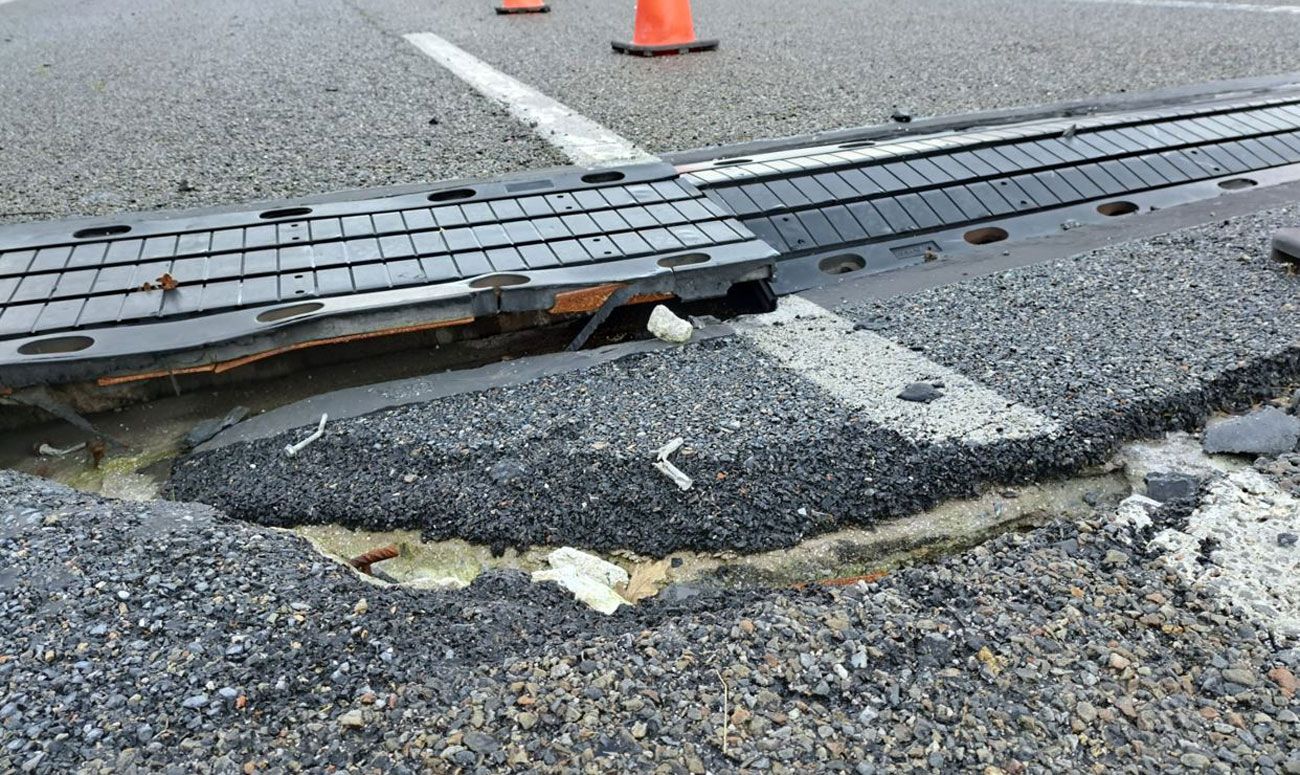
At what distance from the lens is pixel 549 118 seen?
479 centimetres

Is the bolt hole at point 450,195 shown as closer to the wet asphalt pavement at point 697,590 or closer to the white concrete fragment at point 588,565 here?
the wet asphalt pavement at point 697,590

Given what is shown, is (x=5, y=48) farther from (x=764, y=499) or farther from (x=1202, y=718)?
(x=1202, y=718)

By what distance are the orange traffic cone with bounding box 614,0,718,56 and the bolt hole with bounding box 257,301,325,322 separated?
4.89 m

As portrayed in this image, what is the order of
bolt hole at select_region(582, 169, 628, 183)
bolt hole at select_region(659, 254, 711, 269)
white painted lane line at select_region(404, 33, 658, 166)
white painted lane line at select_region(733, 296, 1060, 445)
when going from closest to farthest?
1. white painted lane line at select_region(733, 296, 1060, 445)
2. bolt hole at select_region(659, 254, 711, 269)
3. bolt hole at select_region(582, 169, 628, 183)
4. white painted lane line at select_region(404, 33, 658, 166)

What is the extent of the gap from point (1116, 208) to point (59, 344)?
343 cm

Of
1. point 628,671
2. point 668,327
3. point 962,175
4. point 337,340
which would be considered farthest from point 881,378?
point 962,175

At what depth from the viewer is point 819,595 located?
65.2 inches

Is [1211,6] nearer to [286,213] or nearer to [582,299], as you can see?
[582,299]

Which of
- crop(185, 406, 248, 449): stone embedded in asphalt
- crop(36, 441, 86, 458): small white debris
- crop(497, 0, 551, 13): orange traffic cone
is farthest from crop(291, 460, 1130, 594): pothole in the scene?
crop(497, 0, 551, 13): orange traffic cone

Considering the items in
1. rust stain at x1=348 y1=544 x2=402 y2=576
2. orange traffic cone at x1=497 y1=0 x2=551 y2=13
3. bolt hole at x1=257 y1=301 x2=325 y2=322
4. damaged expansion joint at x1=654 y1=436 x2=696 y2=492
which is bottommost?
orange traffic cone at x1=497 y1=0 x2=551 y2=13

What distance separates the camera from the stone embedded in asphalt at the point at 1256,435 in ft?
6.72

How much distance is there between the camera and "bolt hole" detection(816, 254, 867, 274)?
3139 mm

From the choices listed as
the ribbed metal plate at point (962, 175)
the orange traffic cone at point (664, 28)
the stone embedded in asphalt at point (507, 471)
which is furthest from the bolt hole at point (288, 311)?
the orange traffic cone at point (664, 28)

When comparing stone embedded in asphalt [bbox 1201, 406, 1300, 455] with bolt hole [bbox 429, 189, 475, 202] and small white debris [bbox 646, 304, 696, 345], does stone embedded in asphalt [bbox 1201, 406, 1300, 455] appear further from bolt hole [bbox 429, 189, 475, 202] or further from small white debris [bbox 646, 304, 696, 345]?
bolt hole [bbox 429, 189, 475, 202]
